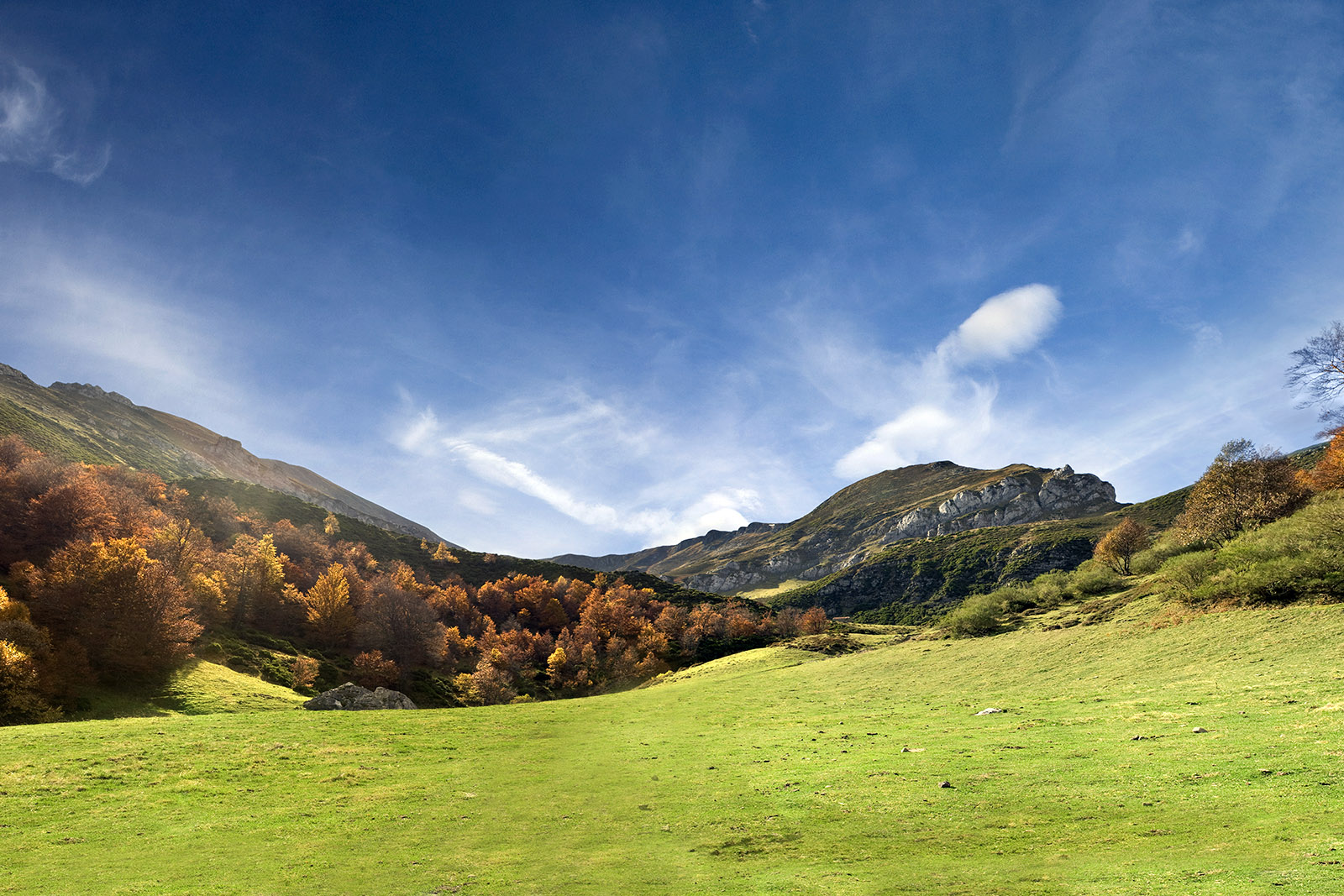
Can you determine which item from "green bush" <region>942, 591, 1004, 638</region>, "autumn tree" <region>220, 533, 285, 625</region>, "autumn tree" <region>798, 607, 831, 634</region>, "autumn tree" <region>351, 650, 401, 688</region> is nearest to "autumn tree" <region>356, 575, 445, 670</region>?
"autumn tree" <region>351, 650, 401, 688</region>

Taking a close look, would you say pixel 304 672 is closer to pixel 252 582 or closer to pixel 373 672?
pixel 373 672

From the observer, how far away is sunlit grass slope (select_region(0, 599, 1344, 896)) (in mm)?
11930

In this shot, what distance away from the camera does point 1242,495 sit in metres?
57.6

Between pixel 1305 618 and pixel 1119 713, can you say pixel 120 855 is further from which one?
pixel 1305 618

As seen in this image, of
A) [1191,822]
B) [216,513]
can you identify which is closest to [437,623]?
[216,513]

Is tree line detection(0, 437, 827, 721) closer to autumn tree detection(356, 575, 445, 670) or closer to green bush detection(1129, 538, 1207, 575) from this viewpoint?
autumn tree detection(356, 575, 445, 670)

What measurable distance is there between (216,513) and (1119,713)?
152614mm

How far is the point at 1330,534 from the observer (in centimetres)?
3591

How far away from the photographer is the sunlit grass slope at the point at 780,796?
11.9 m

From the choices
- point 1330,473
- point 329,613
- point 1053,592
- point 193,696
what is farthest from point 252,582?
point 1330,473

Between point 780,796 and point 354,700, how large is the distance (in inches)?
1794

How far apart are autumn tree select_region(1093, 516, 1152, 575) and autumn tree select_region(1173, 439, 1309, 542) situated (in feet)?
57.3

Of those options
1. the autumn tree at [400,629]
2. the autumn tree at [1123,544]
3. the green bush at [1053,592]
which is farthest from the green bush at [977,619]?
the autumn tree at [400,629]

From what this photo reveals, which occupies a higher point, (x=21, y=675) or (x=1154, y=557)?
(x=1154, y=557)
